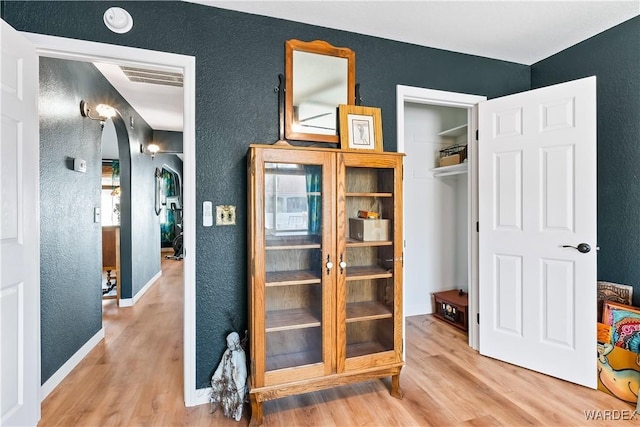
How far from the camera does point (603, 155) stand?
2418 millimetres

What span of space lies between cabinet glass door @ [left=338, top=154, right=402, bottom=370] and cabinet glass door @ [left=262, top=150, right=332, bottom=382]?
18 centimetres

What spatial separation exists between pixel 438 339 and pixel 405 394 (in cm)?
100

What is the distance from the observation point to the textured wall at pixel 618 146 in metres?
2.24

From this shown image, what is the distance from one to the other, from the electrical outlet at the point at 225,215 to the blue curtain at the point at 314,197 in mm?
528

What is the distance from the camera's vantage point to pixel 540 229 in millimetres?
2318

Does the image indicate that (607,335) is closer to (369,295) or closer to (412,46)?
(369,295)

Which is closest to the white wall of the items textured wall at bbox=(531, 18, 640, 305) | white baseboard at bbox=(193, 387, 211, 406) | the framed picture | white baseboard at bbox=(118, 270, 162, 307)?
textured wall at bbox=(531, 18, 640, 305)

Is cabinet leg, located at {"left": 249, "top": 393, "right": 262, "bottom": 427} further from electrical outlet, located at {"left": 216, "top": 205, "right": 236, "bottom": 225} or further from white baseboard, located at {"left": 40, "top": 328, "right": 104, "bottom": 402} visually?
white baseboard, located at {"left": 40, "top": 328, "right": 104, "bottom": 402}

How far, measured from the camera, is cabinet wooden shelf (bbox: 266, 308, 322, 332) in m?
1.87

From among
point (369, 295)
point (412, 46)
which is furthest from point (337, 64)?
point (369, 295)

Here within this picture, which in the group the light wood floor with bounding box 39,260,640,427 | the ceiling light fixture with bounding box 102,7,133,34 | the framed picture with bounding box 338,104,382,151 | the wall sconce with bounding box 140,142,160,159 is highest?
the ceiling light fixture with bounding box 102,7,133,34

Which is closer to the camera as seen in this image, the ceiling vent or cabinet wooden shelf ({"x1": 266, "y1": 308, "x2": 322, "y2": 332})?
cabinet wooden shelf ({"x1": 266, "y1": 308, "x2": 322, "y2": 332})

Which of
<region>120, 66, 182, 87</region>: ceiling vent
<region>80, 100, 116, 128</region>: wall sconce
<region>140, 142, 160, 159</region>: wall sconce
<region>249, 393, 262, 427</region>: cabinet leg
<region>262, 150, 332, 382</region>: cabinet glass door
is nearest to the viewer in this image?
<region>249, 393, 262, 427</region>: cabinet leg

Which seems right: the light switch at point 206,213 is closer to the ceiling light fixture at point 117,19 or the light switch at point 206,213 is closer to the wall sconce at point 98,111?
the ceiling light fixture at point 117,19
